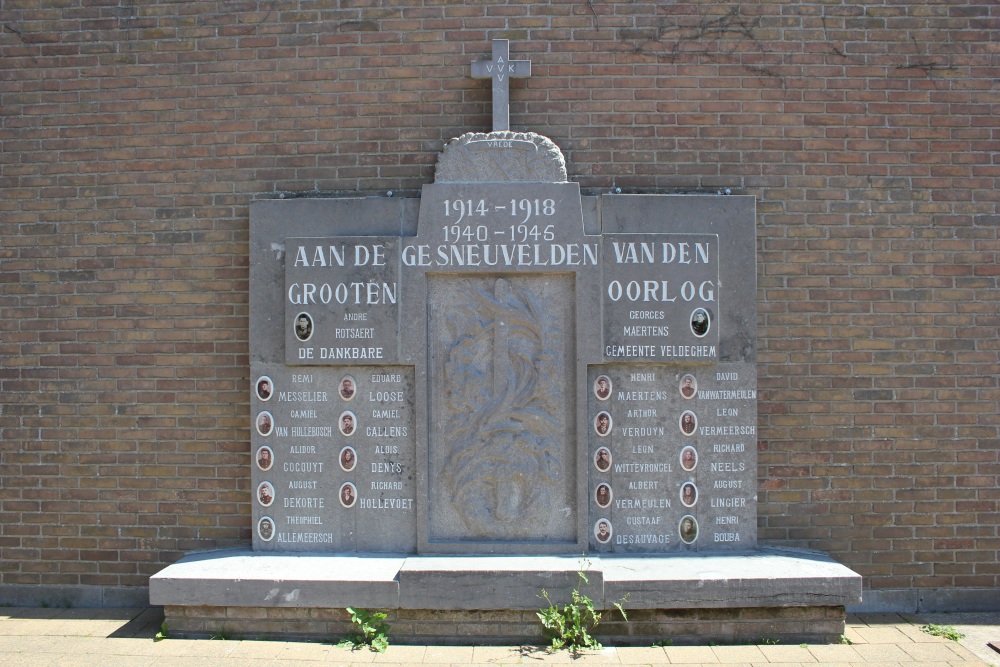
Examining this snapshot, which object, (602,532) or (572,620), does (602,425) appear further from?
(572,620)

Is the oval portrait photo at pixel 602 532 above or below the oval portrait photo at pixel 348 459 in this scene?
below

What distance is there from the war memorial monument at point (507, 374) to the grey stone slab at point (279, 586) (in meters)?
0.20

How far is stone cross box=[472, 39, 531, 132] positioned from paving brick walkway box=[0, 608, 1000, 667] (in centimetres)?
330

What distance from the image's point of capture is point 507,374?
4660 mm

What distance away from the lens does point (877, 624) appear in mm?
4672

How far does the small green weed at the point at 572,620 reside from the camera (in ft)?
13.9

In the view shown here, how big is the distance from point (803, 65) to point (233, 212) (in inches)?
157

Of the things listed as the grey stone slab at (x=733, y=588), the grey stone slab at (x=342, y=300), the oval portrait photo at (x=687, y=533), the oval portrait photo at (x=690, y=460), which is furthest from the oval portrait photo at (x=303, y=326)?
the oval portrait photo at (x=687, y=533)

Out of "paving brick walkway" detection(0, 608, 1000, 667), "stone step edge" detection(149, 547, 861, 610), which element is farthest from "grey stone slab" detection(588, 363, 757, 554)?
"paving brick walkway" detection(0, 608, 1000, 667)

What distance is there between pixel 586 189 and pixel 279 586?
3.16 m

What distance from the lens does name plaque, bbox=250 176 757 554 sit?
468 centimetres

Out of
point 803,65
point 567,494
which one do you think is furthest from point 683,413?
point 803,65

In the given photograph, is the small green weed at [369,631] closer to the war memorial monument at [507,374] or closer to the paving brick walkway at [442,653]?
the paving brick walkway at [442,653]

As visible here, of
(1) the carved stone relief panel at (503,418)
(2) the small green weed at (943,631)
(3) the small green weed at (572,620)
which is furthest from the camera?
(1) the carved stone relief panel at (503,418)
